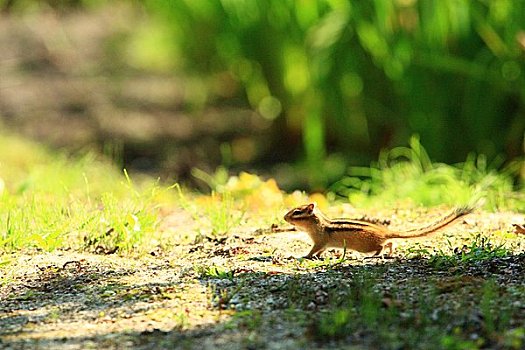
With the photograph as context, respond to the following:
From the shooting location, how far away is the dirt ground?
2973 mm

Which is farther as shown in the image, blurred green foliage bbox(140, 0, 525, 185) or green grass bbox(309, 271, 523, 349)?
blurred green foliage bbox(140, 0, 525, 185)

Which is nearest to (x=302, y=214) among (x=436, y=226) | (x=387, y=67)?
(x=436, y=226)

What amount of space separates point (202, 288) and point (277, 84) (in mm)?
4470

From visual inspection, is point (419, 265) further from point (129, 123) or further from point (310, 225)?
point (129, 123)

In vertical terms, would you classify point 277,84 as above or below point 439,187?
above

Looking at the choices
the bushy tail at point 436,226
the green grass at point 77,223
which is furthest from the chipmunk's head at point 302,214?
the green grass at point 77,223

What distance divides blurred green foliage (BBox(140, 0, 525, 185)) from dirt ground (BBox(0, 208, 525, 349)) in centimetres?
230

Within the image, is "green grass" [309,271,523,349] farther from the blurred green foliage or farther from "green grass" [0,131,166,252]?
the blurred green foliage

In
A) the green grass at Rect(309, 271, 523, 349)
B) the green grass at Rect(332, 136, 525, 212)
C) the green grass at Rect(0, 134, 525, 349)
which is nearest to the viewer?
the green grass at Rect(309, 271, 523, 349)

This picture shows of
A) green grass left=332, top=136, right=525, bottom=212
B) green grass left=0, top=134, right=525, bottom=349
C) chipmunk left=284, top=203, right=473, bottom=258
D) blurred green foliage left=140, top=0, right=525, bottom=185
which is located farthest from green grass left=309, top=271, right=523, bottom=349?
blurred green foliage left=140, top=0, right=525, bottom=185

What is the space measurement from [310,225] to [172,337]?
0.90 metres

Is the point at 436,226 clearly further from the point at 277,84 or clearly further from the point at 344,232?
the point at 277,84

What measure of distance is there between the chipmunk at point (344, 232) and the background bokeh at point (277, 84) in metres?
2.54

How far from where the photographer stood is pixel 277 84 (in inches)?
305
